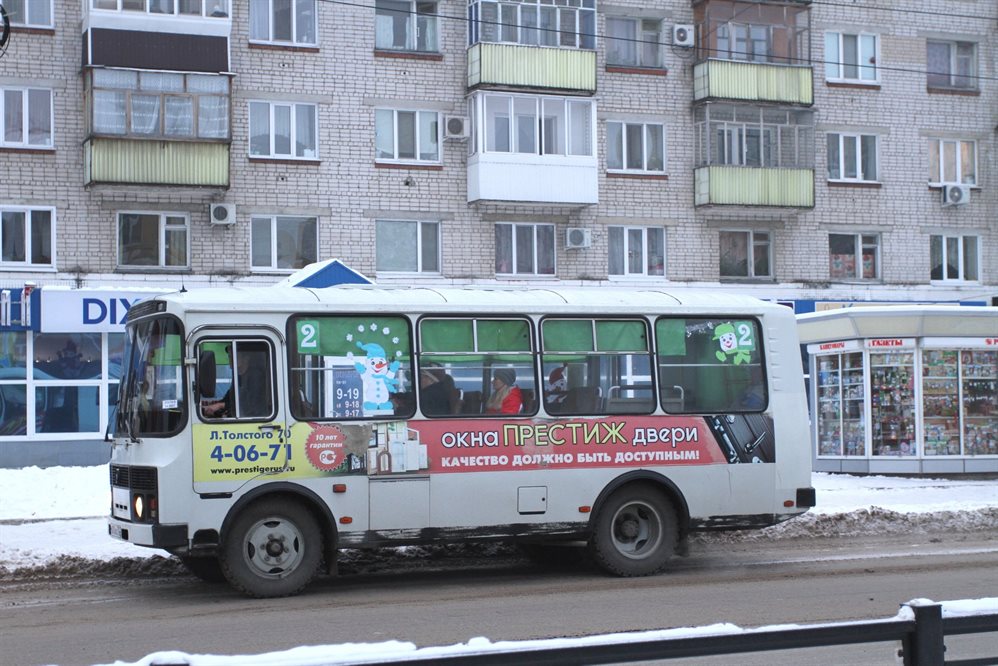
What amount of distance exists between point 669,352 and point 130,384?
5140mm

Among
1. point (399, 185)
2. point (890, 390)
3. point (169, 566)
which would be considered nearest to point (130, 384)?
point (169, 566)

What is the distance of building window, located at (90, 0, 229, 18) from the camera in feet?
87.8

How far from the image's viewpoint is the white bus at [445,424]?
37.2 ft

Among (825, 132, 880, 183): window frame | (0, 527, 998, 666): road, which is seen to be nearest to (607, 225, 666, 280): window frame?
(825, 132, 880, 183): window frame

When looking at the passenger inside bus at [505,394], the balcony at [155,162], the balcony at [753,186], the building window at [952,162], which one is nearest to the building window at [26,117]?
the balcony at [155,162]

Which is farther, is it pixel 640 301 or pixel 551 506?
pixel 640 301

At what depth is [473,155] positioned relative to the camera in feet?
98.0

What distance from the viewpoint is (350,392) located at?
11.8 meters

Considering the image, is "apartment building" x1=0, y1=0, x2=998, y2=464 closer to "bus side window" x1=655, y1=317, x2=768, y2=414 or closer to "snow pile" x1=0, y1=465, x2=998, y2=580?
"snow pile" x1=0, y1=465, x2=998, y2=580

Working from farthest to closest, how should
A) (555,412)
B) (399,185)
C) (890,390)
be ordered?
(399,185) → (890,390) → (555,412)

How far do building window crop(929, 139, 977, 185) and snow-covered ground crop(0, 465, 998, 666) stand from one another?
13805 mm

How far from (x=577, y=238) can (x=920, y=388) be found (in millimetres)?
9984

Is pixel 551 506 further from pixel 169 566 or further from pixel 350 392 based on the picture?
pixel 169 566

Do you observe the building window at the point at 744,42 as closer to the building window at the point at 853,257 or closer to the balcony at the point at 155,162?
the building window at the point at 853,257
